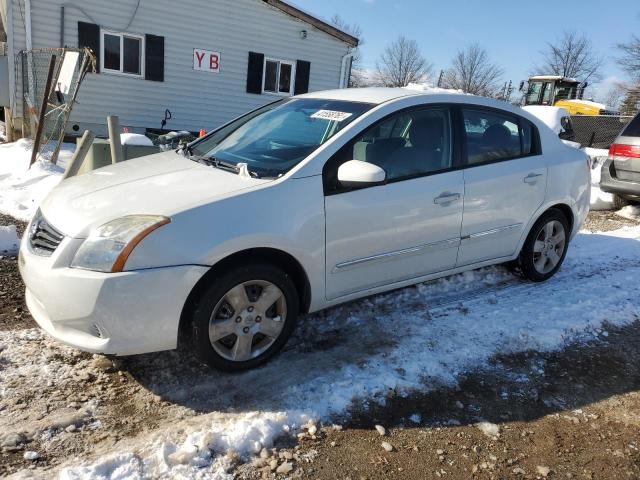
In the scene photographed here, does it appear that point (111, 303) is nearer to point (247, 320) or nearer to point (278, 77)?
point (247, 320)

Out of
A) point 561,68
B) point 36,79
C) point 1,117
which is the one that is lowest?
point 1,117

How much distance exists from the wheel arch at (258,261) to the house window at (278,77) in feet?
39.5

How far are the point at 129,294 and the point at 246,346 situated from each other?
0.79m

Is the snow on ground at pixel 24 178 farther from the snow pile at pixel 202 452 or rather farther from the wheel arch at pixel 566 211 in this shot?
the wheel arch at pixel 566 211

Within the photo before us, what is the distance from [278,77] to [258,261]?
12.5m

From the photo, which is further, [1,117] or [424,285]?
[1,117]

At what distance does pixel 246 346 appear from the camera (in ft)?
10.3

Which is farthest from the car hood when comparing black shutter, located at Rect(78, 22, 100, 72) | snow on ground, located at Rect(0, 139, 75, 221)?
black shutter, located at Rect(78, 22, 100, 72)

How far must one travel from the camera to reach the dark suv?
25.0 ft

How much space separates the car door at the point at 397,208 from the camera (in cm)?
332

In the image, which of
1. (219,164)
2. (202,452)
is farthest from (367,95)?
(202,452)

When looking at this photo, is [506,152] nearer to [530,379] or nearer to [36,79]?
[530,379]

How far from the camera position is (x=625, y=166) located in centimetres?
776

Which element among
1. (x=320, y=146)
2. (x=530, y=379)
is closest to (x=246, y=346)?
(x=320, y=146)
